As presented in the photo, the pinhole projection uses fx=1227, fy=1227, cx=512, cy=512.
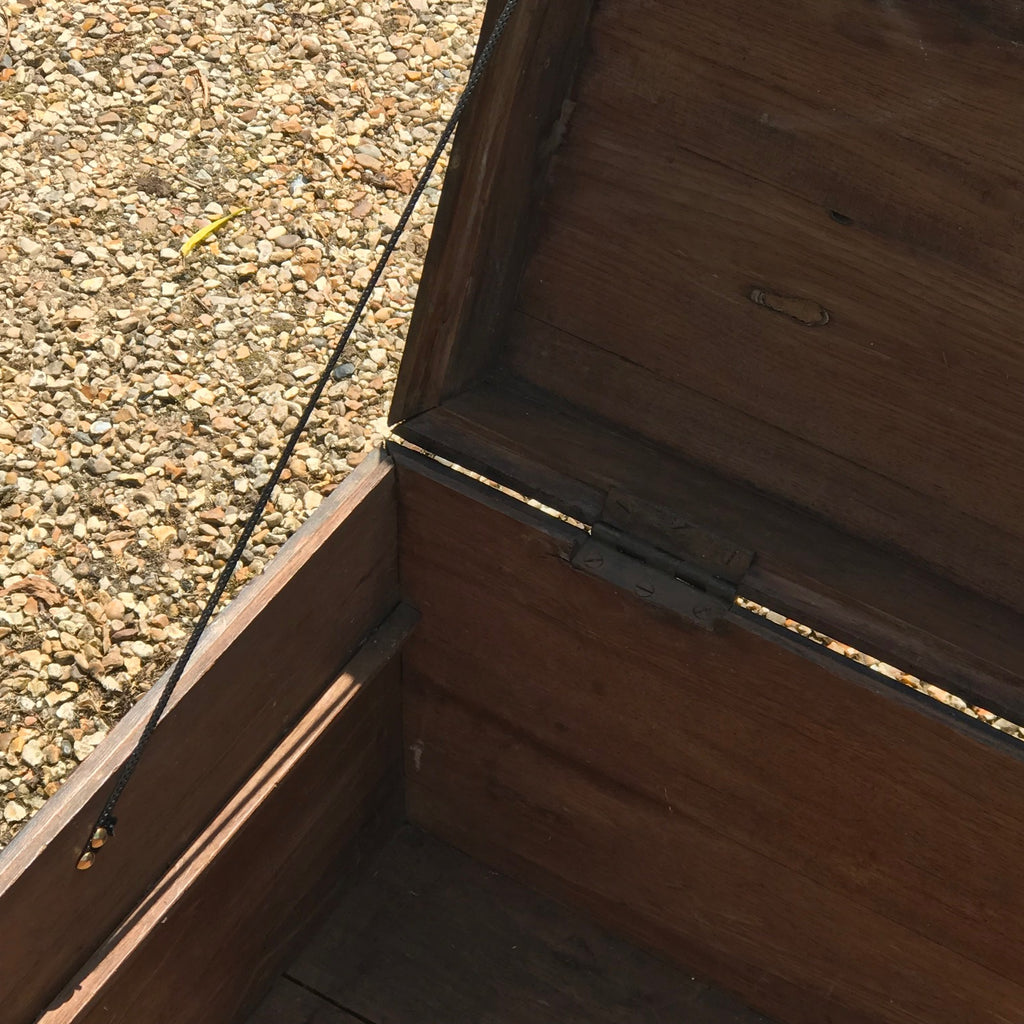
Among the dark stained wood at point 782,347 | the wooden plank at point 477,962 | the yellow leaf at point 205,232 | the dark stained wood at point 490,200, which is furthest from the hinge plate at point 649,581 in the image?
the yellow leaf at point 205,232

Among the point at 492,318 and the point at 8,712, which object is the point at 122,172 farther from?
the point at 492,318

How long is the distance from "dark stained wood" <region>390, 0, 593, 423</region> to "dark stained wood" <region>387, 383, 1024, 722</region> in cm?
5

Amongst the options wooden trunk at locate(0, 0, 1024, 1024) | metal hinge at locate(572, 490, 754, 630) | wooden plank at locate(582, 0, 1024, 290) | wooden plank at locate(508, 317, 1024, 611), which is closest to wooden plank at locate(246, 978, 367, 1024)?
wooden trunk at locate(0, 0, 1024, 1024)

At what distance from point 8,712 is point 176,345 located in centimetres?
77

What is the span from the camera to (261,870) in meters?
1.55

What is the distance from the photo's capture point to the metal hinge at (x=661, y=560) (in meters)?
1.32

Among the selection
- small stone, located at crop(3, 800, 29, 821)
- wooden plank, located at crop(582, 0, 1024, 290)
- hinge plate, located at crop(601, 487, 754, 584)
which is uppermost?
wooden plank, located at crop(582, 0, 1024, 290)

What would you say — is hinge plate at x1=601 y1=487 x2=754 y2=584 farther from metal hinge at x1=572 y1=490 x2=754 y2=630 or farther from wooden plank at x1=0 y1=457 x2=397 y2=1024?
wooden plank at x1=0 y1=457 x2=397 y2=1024

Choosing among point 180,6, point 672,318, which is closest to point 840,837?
point 672,318

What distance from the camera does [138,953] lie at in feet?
4.27

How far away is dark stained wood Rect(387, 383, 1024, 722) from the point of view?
4.18 feet

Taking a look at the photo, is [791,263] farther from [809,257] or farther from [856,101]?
[856,101]

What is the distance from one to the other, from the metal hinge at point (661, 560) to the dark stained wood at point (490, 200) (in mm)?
238

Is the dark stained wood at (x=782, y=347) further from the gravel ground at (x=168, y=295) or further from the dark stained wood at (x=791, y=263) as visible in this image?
the gravel ground at (x=168, y=295)
